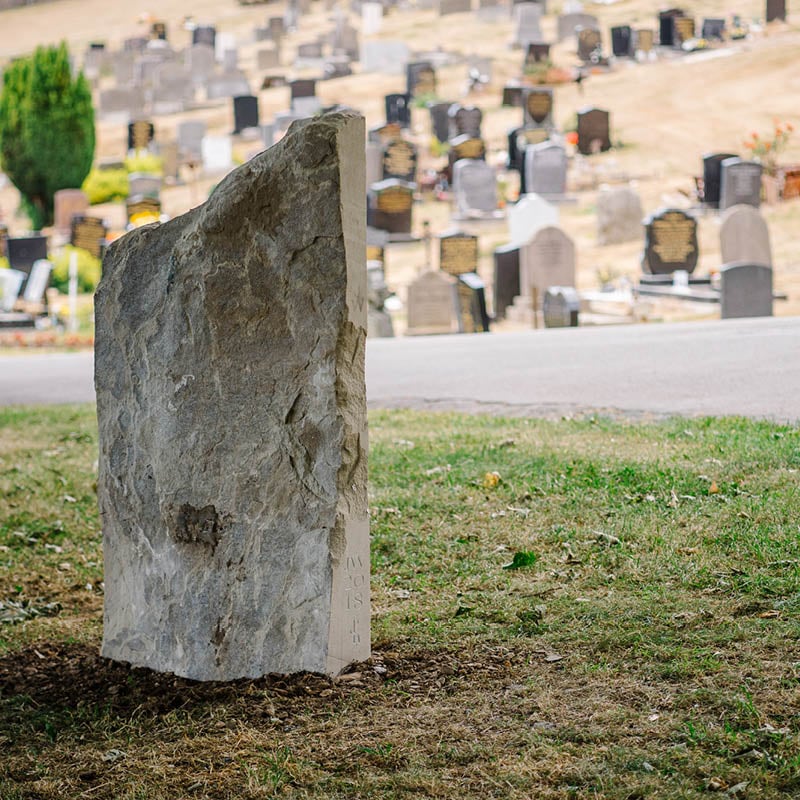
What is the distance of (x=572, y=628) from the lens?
14.0 feet

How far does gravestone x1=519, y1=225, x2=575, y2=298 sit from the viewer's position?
56.8ft

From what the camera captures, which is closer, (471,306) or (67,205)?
(471,306)

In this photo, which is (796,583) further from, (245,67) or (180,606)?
(245,67)

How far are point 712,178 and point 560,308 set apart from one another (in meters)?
8.47

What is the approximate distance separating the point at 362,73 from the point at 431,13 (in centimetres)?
949

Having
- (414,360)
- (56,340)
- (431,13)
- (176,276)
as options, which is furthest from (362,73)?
(176,276)

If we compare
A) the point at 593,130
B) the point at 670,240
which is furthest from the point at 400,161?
the point at 670,240

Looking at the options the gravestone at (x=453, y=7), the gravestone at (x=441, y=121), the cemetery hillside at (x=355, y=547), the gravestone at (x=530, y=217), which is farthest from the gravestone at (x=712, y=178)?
the gravestone at (x=453, y=7)

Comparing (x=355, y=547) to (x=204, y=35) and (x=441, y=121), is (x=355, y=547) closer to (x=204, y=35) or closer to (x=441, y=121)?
(x=441, y=121)

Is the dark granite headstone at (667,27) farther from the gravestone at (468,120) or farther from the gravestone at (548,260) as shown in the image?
the gravestone at (548,260)

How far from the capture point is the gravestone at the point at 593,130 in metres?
27.6

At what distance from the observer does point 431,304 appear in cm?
1684

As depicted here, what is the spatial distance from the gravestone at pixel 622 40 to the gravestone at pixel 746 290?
24426mm

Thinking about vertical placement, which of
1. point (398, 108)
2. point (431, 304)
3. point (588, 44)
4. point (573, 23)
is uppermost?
point (573, 23)
